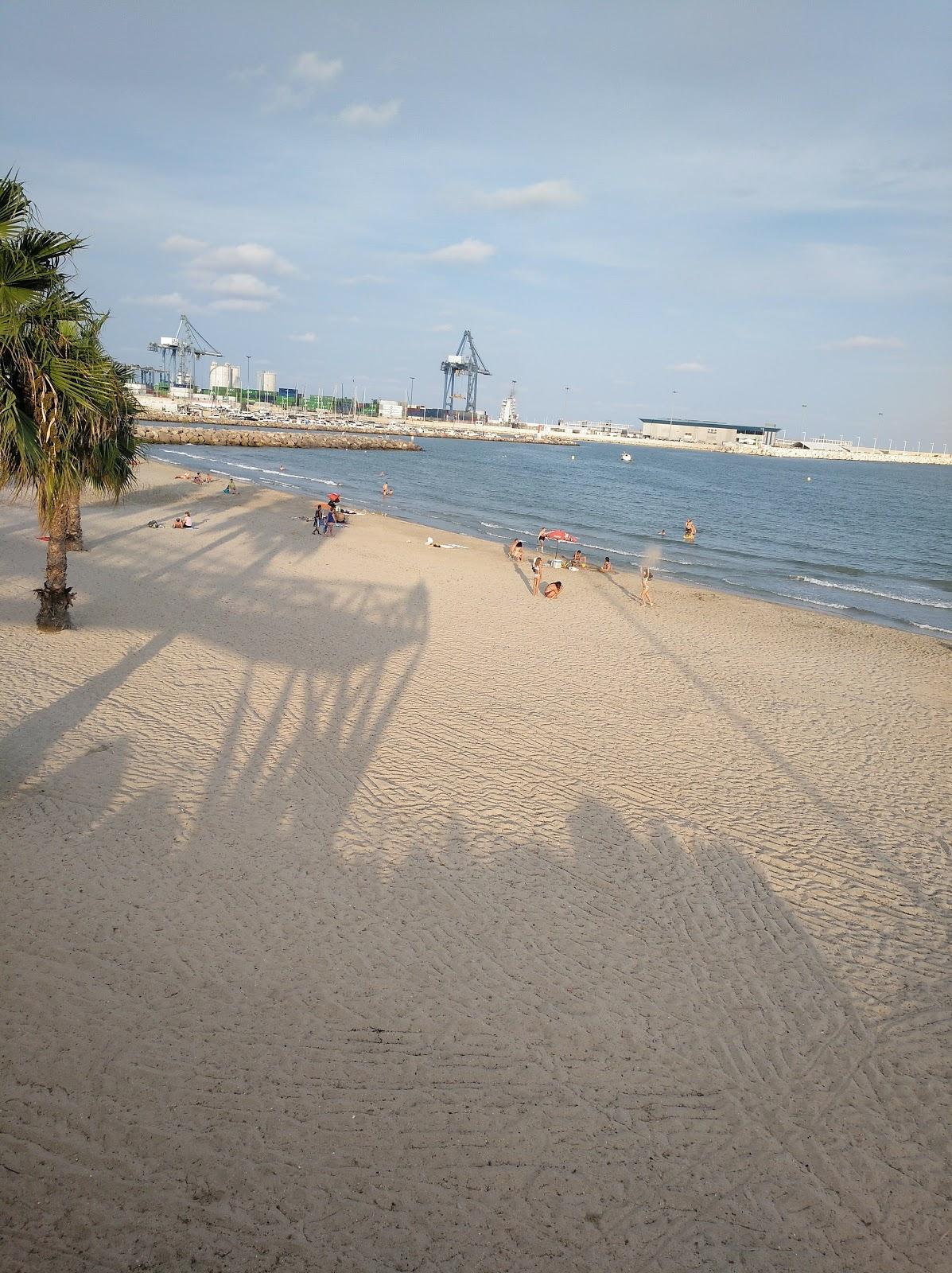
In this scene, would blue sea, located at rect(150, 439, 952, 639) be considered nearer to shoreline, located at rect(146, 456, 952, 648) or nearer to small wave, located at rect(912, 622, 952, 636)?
small wave, located at rect(912, 622, 952, 636)

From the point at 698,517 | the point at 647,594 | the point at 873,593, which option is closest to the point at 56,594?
the point at 647,594

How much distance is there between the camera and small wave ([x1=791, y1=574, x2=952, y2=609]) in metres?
24.8

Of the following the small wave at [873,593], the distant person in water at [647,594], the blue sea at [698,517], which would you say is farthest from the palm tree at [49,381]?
the small wave at [873,593]

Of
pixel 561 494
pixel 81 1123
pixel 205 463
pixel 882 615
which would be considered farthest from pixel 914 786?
pixel 205 463

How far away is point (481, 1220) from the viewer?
410 cm

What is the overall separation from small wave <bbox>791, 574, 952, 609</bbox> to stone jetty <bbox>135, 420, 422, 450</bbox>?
52.2 m

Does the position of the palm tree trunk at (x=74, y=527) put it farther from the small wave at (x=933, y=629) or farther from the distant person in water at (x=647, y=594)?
the small wave at (x=933, y=629)

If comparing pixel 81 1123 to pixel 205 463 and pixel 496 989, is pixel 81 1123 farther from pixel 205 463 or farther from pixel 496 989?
pixel 205 463

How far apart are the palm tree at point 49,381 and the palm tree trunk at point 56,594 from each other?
0.04m

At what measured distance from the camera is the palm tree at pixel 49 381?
27.2 ft

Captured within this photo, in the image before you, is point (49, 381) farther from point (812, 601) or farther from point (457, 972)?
point (812, 601)

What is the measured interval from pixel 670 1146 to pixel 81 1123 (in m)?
3.39

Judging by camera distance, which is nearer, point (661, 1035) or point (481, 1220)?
point (481, 1220)

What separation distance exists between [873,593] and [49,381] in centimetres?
2472
